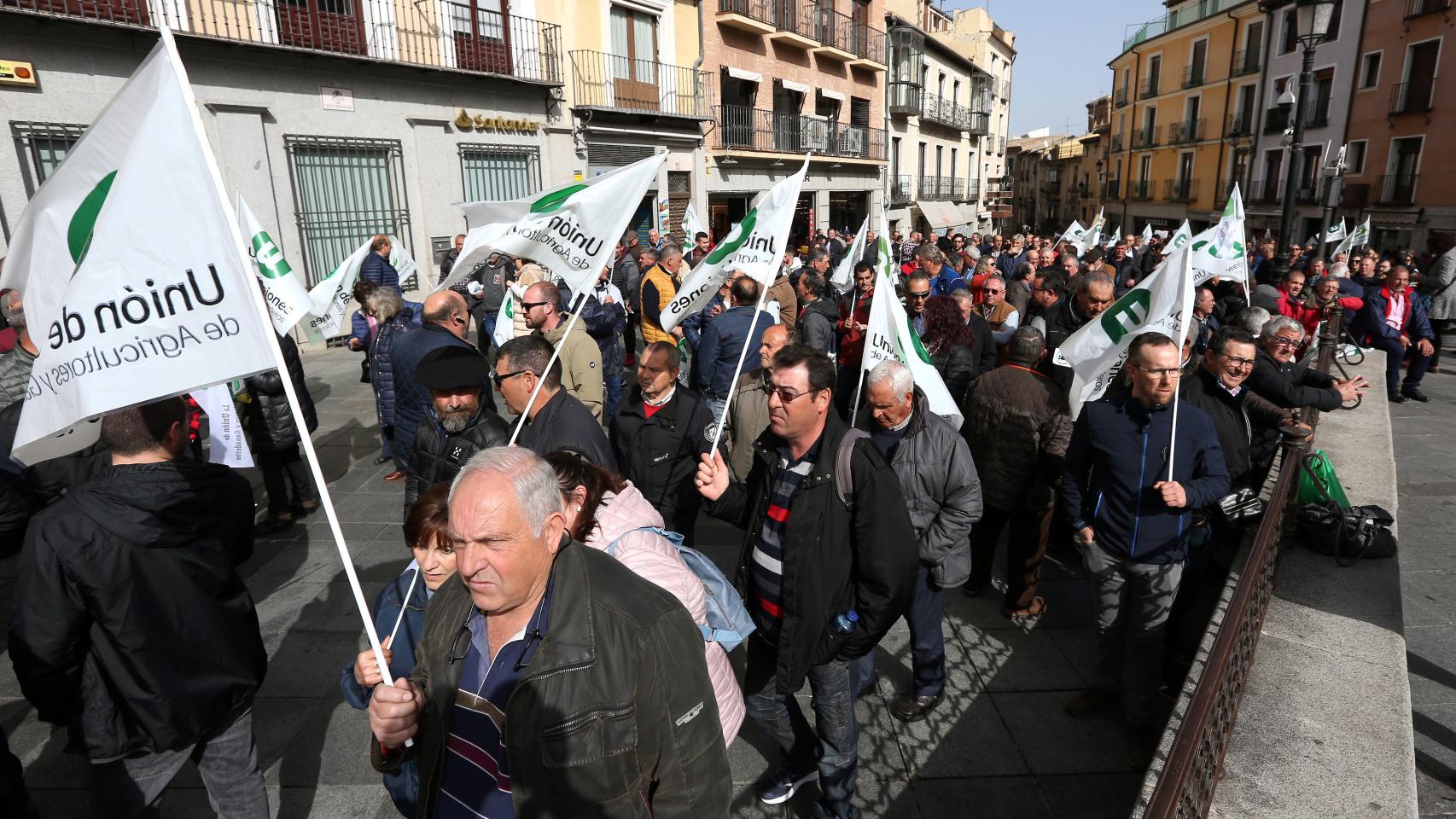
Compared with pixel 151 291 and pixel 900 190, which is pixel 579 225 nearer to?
pixel 151 291

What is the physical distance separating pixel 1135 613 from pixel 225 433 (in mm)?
4320

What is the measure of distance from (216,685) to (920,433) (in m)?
2.76

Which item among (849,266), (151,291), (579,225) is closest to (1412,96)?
(849,266)

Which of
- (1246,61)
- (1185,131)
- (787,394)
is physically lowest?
(787,394)

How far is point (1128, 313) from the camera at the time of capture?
13.7 ft

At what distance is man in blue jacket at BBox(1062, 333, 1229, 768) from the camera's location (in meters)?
3.30

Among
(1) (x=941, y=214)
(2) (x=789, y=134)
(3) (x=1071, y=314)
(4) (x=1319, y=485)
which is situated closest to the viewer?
(4) (x=1319, y=485)

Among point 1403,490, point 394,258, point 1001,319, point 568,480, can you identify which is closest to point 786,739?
point 568,480

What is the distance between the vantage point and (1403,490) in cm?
650

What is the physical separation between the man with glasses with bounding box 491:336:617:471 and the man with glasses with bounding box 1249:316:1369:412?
3.64 m

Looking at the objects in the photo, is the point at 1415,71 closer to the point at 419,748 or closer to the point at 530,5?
the point at 530,5

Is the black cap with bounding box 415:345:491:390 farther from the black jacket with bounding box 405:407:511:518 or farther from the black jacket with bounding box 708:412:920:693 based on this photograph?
the black jacket with bounding box 708:412:920:693

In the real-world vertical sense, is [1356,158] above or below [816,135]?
below

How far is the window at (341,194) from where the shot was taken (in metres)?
12.5
